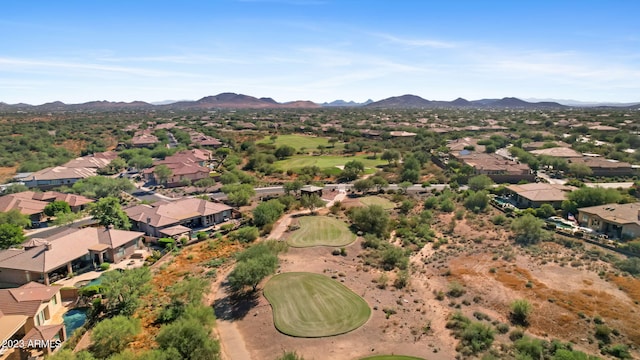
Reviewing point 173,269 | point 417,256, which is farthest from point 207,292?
point 417,256

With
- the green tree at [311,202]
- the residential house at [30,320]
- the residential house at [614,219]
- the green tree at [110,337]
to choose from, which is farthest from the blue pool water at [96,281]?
the residential house at [614,219]

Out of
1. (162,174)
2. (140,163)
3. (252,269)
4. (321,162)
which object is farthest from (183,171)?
(252,269)

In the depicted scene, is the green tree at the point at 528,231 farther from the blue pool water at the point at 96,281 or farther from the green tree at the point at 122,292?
the blue pool water at the point at 96,281

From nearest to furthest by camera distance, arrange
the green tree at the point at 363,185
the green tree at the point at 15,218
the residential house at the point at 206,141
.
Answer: the green tree at the point at 15,218, the green tree at the point at 363,185, the residential house at the point at 206,141

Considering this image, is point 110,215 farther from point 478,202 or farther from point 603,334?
point 478,202

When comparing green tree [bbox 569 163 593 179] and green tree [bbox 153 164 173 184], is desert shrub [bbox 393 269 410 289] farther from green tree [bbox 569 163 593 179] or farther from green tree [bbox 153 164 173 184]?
green tree [bbox 569 163 593 179]

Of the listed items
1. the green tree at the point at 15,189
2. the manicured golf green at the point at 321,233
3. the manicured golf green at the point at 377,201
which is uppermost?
the green tree at the point at 15,189
